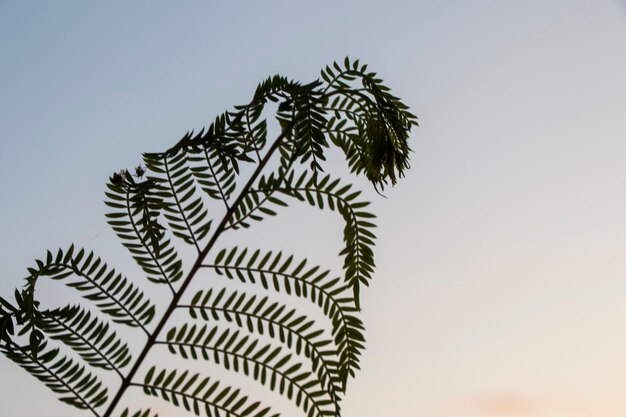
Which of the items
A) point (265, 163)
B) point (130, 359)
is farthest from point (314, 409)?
point (265, 163)

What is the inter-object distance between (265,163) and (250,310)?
25 cm

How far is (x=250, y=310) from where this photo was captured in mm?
1005

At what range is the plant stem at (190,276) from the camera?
96cm

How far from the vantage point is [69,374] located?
101cm

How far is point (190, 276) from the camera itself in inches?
40.2

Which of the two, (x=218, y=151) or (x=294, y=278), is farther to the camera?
(x=218, y=151)

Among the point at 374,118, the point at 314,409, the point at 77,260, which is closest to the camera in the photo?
the point at 314,409

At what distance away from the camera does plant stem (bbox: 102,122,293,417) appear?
0.96 meters

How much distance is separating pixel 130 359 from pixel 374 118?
61cm

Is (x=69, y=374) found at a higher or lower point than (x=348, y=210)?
lower

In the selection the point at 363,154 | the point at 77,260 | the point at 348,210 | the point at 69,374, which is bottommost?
the point at 69,374

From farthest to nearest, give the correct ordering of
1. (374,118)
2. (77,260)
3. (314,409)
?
(374,118) → (77,260) → (314,409)

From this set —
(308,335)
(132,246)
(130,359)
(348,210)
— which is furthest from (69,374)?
(348,210)

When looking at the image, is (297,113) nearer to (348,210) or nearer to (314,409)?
(348,210)
